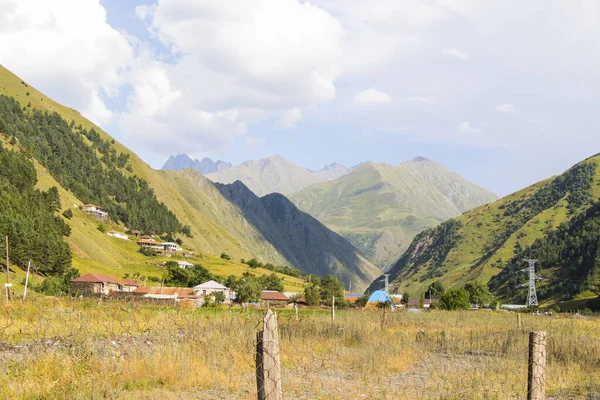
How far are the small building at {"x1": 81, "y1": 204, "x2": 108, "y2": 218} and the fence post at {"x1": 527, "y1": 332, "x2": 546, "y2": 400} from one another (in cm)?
15525

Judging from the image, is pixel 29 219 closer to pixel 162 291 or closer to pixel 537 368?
pixel 162 291

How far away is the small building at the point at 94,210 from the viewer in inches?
6001

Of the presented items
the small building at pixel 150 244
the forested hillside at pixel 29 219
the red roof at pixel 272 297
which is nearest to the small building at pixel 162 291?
the forested hillside at pixel 29 219

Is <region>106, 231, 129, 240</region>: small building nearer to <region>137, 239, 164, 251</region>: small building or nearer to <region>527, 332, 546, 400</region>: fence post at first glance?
<region>137, 239, 164, 251</region>: small building

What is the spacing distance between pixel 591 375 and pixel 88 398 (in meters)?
15.4

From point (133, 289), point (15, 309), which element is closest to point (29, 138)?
point (133, 289)

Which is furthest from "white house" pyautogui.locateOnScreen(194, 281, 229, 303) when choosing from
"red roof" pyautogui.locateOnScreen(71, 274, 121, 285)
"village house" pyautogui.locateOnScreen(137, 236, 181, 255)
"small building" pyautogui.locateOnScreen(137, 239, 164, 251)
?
"village house" pyautogui.locateOnScreen(137, 236, 181, 255)

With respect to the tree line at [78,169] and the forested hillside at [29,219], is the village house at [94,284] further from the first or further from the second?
the tree line at [78,169]

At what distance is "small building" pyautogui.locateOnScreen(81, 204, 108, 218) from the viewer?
152438 mm

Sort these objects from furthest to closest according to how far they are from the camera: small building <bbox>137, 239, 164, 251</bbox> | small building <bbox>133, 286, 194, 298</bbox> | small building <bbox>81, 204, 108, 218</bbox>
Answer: small building <bbox>137, 239, 164, 251</bbox> < small building <bbox>81, 204, 108, 218</bbox> < small building <bbox>133, 286, 194, 298</bbox>

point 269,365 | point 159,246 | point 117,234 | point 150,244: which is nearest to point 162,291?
point 117,234

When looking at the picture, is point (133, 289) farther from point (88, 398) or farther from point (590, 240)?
point (590, 240)

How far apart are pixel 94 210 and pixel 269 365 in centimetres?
16373

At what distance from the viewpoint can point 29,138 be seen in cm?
16275
